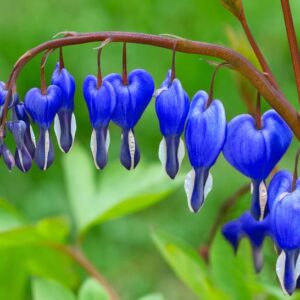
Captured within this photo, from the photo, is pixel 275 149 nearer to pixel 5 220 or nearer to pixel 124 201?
pixel 124 201

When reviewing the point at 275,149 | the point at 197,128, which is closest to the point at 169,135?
the point at 197,128

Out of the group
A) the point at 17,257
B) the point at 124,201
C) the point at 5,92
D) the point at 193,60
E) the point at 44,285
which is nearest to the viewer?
the point at 5,92

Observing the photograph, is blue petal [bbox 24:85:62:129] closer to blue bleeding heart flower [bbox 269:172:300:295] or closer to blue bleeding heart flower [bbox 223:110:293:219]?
blue bleeding heart flower [bbox 223:110:293:219]

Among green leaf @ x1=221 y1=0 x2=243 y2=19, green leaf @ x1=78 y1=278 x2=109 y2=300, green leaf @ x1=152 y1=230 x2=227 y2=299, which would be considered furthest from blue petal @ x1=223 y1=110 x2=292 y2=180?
green leaf @ x1=78 y1=278 x2=109 y2=300

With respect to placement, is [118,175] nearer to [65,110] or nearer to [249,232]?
[249,232]

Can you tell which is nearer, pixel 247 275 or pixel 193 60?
pixel 247 275

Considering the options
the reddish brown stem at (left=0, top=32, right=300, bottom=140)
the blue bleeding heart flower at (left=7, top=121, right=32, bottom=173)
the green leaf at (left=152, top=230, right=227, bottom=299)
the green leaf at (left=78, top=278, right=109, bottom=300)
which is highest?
the reddish brown stem at (left=0, top=32, right=300, bottom=140)

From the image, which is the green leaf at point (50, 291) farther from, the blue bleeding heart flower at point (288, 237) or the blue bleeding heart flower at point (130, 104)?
the blue bleeding heart flower at point (288, 237)
